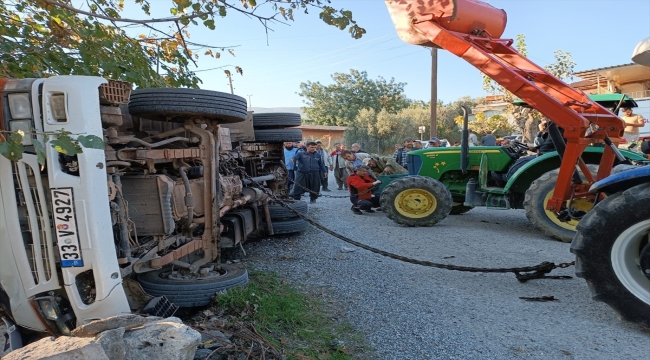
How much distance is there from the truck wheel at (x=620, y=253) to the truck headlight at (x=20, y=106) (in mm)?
3665

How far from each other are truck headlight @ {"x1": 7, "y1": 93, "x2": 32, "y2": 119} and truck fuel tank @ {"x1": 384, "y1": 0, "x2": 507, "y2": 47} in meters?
3.77

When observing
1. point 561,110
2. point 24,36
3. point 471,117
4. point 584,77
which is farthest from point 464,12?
point 471,117

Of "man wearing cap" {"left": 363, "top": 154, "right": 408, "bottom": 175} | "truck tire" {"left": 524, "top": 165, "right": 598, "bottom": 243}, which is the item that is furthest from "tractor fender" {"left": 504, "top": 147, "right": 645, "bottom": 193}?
"man wearing cap" {"left": 363, "top": 154, "right": 408, "bottom": 175}

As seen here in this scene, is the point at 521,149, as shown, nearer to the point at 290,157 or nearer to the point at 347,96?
the point at 290,157

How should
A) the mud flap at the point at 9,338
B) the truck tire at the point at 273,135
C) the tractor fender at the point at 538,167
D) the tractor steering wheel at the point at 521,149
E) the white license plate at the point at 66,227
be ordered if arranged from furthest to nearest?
1. the tractor steering wheel at the point at 521,149
2. the truck tire at the point at 273,135
3. the tractor fender at the point at 538,167
4. the mud flap at the point at 9,338
5. the white license plate at the point at 66,227

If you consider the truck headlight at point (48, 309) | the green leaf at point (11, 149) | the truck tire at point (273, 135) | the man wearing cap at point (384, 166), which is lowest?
the truck headlight at point (48, 309)

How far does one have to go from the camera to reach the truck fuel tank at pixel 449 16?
16.0ft

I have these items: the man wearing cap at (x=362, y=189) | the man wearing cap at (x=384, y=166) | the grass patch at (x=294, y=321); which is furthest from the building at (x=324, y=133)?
the grass patch at (x=294, y=321)

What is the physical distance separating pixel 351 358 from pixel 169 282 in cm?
147

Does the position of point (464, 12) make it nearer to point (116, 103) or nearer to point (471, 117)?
point (116, 103)

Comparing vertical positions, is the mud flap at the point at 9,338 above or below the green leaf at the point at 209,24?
below

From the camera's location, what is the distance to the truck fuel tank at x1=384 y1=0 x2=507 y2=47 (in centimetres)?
487

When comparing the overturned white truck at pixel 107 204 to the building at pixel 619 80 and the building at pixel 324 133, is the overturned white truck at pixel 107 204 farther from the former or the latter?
the building at pixel 324 133

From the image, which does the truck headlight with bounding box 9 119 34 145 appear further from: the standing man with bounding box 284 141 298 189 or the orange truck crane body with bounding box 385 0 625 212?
the standing man with bounding box 284 141 298 189
